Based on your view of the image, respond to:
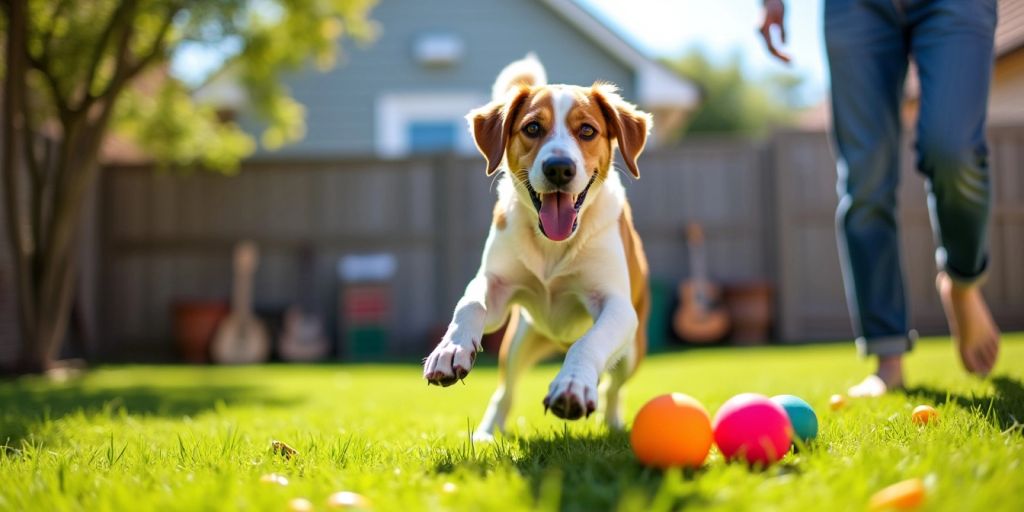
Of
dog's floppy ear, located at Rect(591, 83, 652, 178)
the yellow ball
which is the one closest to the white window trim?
dog's floppy ear, located at Rect(591, 83, 652, 178)

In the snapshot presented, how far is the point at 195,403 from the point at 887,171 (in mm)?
3983

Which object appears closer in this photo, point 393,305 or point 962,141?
point 962,141

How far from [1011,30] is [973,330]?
7760mm

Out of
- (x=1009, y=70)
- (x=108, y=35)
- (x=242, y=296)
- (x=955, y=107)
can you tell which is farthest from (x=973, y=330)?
(x=1009, y=70)

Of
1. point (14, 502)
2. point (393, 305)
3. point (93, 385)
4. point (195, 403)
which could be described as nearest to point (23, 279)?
point (93, 385)

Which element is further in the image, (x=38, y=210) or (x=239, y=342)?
(x=239, y=342)

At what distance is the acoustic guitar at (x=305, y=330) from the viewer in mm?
9797

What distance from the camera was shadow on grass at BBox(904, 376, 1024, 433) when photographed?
2.51 metres

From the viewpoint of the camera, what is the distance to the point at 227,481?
6.18 ft

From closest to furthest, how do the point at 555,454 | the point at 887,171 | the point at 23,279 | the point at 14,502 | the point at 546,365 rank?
1. the point at 14,502
2. the point at 555,454
3. the point at 887,171
4. the point at 23,279
5. the point at 546,365

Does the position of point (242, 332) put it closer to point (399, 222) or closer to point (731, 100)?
point (399, 222)

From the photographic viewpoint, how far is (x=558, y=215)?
9.18ft

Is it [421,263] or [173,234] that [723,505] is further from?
[173,234]

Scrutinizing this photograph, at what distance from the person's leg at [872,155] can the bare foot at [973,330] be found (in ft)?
0.88
